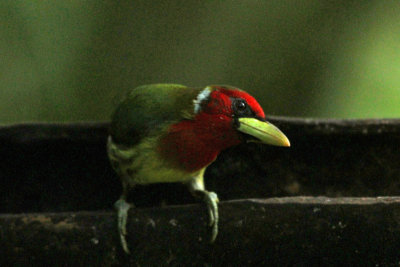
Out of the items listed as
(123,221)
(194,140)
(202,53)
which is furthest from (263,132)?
(202,53)

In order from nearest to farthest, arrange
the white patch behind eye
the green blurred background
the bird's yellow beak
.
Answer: the bird's yellow beak
the white patch behind eye
the green blurred background

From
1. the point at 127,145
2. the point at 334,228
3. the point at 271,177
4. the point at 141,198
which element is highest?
the point at 334,228

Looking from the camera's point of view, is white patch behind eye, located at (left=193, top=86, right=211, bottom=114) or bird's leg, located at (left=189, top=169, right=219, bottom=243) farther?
white patch behind eye, located at (left=193, top=86, right=211, bottom=114)

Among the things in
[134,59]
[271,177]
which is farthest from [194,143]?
[134,59]

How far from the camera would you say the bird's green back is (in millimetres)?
1893

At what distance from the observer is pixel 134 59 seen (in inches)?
148

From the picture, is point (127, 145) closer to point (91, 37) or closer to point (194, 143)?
point (194, 143)

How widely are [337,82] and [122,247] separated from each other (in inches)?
110

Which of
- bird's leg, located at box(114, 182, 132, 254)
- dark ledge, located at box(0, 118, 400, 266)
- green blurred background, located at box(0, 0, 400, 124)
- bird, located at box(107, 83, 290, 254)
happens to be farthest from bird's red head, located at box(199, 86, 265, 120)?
green blurred background, located at box(0, 0, 400, 124)

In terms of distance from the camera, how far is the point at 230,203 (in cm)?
151

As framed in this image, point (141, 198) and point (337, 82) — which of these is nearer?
point (141, 198)

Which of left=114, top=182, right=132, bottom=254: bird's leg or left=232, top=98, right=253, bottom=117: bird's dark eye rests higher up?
left=232, top=98, right=253, bottom=117: bird's dark eye

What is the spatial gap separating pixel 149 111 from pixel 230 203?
590 mm

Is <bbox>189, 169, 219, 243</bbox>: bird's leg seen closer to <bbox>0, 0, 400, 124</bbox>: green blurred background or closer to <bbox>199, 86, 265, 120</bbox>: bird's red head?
<bbox>199, 86, 265, 120</bbox>: bird's red head
